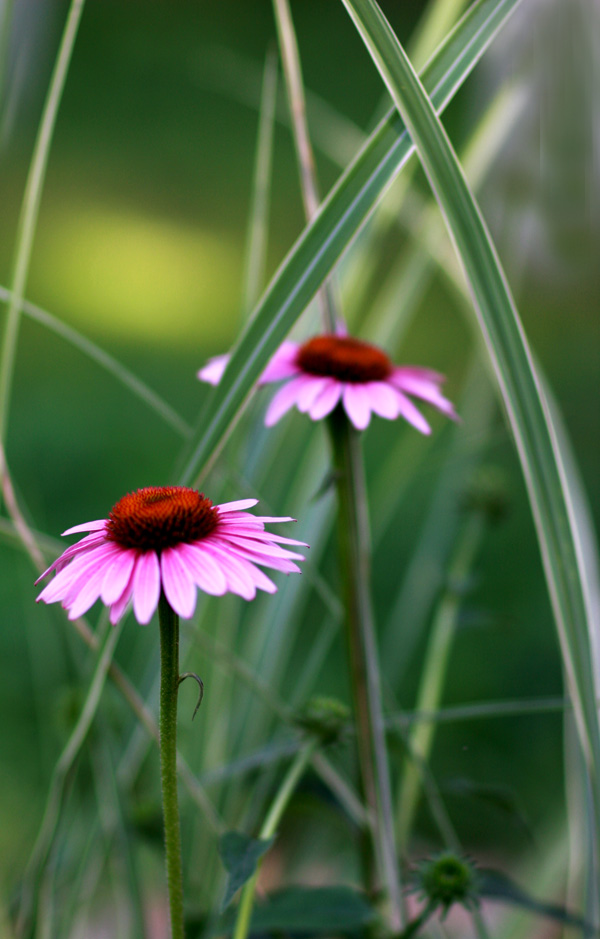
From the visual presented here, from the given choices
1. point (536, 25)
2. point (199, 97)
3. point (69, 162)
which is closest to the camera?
point (536, 25)

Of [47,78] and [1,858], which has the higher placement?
[47,78]

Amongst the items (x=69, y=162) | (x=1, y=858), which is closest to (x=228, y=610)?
(x=1, y=858)

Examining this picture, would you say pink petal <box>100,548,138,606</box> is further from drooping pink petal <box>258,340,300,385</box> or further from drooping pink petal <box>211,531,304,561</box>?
drooping pink petal <box>258,340,300,385</box>

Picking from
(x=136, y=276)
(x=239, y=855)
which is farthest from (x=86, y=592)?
(x=136, y=276)

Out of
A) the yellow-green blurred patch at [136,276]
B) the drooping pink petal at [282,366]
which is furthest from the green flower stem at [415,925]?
the yellow-green blurred patch at [136,276]

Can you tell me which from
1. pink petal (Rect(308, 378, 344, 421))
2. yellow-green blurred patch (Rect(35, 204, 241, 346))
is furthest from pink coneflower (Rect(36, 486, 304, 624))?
yellow-green blurred patch (Rect(35, 204, 241, 346))

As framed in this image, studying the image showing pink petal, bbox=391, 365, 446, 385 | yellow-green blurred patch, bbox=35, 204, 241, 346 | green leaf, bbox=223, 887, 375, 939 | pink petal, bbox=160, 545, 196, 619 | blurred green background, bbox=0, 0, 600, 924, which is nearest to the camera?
pink petal, bbox=160, 545, 196, 619

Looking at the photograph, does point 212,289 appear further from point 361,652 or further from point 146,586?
point 146,586

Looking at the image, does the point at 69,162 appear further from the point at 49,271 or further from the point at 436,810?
the point at 436,810
